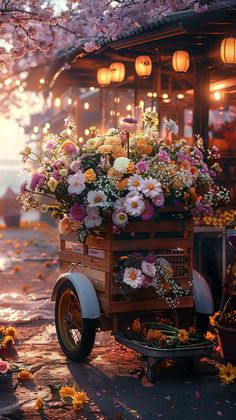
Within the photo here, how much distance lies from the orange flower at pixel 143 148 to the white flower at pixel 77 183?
2.30 feet

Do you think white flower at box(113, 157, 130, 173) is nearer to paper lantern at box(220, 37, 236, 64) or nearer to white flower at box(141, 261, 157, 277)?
white flower at box(141, 261, 157, 277)

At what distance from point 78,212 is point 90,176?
0.40 m

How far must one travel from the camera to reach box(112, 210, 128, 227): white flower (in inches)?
248

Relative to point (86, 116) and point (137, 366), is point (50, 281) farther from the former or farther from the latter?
point (86, 116)

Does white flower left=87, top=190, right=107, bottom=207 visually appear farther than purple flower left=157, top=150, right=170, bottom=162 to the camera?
No

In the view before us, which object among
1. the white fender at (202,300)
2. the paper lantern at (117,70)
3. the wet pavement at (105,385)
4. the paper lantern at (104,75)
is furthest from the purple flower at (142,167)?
the paper lantern at (104,75)

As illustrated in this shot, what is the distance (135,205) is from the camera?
6266 millimetres

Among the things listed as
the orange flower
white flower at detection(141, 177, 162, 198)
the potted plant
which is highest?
the orange flower

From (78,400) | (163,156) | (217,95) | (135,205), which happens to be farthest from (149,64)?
(78,400)

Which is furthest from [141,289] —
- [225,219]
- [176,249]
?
[225,219]

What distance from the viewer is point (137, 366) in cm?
693

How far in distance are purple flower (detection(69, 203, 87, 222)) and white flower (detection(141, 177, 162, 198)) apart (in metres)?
0.67

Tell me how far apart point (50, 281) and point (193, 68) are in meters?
4.79

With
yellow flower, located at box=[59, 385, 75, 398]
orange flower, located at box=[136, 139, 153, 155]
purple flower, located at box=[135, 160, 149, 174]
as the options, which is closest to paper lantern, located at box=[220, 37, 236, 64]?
orange flower, located at box=[136, 139, 153, 155]
